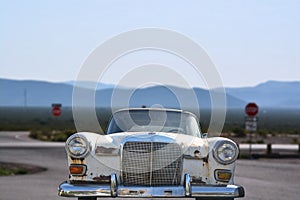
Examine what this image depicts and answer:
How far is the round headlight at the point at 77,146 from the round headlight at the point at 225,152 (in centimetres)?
215

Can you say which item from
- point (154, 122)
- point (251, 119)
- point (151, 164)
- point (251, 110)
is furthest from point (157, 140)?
point (251, 110)


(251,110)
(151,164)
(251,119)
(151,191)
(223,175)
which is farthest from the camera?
(251,110)

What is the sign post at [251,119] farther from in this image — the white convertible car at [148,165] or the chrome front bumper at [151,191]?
the chrome front bumper at [151,191]

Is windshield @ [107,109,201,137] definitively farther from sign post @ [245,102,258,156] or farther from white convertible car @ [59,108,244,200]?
sign post @ [245,102,258,156]

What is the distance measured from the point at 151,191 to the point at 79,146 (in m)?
1.55

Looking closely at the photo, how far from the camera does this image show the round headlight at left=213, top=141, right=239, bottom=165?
9.70 m

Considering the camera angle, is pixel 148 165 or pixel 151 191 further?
pixel 148 165

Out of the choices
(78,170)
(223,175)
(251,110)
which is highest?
(251,110)

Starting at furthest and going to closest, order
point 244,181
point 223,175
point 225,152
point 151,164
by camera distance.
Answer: point 244,181, point 225,152, point 223,175, point 151,164

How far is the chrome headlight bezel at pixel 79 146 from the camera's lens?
9.78m

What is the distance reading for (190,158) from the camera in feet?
31.7

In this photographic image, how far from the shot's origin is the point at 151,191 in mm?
9109

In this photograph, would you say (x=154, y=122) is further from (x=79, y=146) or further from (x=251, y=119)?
(x=251, y=119)

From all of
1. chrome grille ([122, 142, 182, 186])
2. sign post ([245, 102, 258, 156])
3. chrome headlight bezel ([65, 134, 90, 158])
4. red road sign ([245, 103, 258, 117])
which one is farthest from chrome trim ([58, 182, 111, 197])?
red road sign ([245, 103, 258, 117])
